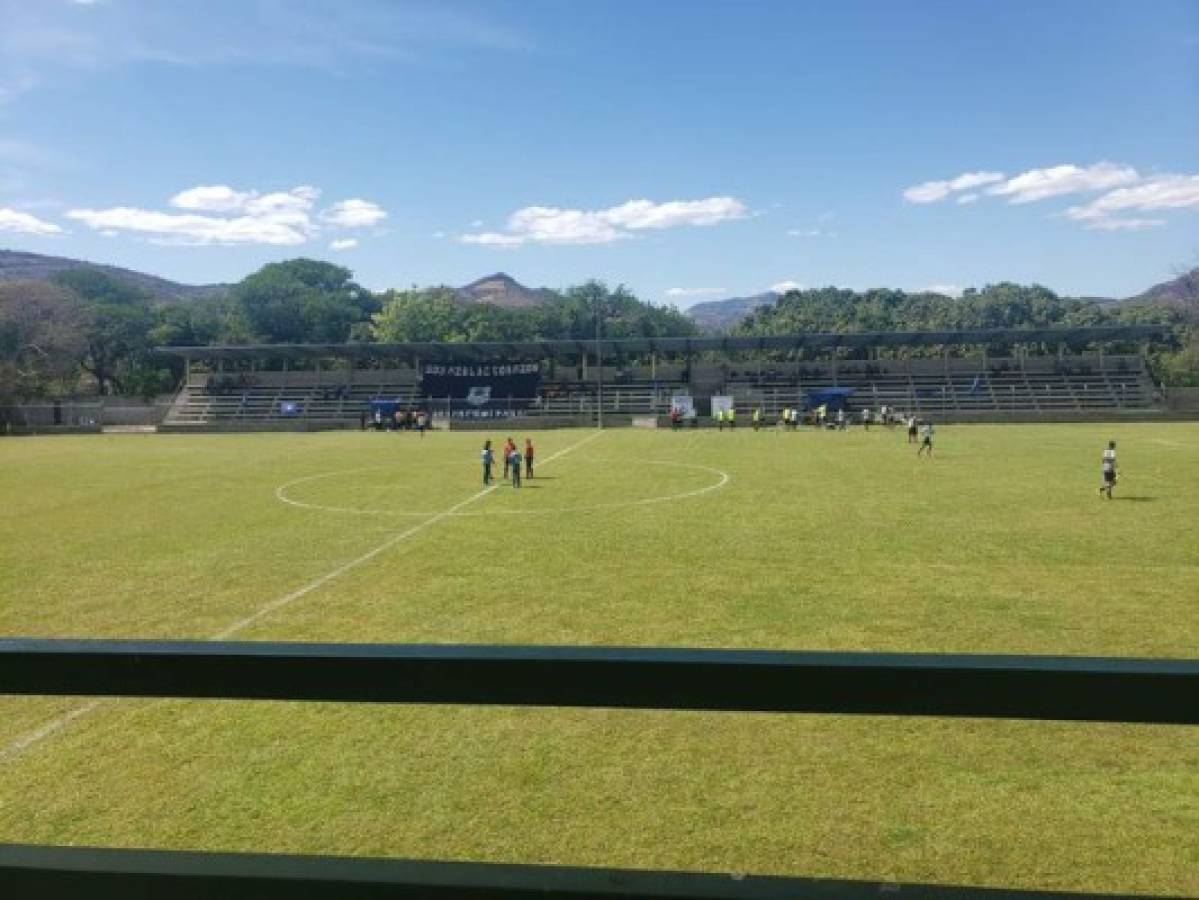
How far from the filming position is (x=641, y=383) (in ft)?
259

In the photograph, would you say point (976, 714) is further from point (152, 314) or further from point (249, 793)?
point (152, 314)

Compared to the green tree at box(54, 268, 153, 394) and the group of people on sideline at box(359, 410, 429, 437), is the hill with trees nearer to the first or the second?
the green tree at box(54, 268, 153, 394)

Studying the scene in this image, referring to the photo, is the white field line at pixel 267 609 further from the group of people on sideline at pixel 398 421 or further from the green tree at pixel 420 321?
the green tree at pixel 420 321

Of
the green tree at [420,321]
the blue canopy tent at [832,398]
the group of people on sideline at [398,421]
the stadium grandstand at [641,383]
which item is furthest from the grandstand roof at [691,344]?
the green tree at [420,321]

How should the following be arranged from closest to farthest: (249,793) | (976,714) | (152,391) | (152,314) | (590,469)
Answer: (976,714), (249,793), (590,469), (152,391), (152,314)

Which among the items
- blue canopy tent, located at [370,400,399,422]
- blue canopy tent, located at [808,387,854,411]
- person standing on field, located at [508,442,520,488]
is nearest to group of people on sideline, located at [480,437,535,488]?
person standing on field, located at [508,442,520,488]

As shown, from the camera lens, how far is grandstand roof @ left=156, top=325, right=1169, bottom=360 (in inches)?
2724

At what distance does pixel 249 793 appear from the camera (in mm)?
6664

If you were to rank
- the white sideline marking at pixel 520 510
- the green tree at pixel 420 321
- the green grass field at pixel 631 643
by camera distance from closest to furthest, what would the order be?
1. the green grass field at pixel 631 643
2. the white sideline marking at pixel 520 510
3. the green tree at pixel 420 321

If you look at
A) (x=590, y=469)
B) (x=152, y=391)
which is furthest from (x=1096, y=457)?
(x=152, y=391)

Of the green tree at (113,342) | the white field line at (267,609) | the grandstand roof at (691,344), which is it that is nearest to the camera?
the white field line at (267,609)

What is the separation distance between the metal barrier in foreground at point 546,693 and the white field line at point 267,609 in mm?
3722

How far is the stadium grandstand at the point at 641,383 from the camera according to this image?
233 ft

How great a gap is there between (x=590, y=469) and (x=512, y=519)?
12.5m
